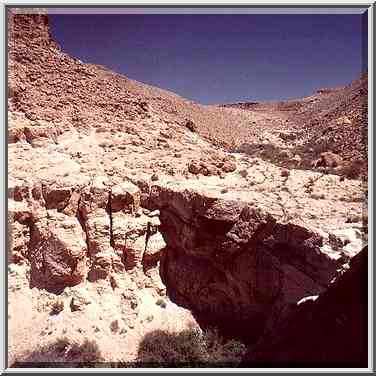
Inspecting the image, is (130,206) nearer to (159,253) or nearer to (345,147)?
(159,253)

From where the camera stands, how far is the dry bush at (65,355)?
19.1 ft

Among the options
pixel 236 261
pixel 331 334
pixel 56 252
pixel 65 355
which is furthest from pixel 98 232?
pixel 331 334

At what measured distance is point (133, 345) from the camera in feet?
21.9

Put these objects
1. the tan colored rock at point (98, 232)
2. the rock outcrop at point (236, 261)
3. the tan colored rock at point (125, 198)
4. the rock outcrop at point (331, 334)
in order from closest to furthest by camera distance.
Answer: the rock outcrop at point (331, 334) → the rock outcrop at point (236, 261) → the tan colored rock at point (98, 232) → the tan colored rock at point (125, 198)

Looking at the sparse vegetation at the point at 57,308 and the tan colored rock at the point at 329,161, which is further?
the tan colored rock at the point at 329,161

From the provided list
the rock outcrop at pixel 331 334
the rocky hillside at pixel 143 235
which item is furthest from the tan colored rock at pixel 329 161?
the rock outcrop at pixel 331 334

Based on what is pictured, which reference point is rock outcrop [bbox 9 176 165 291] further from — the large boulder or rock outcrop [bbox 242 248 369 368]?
rock outcrop [bbox 242 248 369 368]

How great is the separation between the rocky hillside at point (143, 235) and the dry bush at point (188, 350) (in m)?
0.22

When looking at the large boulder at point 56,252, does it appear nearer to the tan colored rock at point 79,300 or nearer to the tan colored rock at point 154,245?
the tan colored rock at point 79,300

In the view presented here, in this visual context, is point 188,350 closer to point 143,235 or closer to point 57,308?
point 143,235

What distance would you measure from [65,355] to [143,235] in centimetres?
293

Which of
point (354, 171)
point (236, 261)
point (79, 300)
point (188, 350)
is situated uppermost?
point (354, 171)

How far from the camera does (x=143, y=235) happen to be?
779 centimetres

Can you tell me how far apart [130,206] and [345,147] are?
35.4ft
